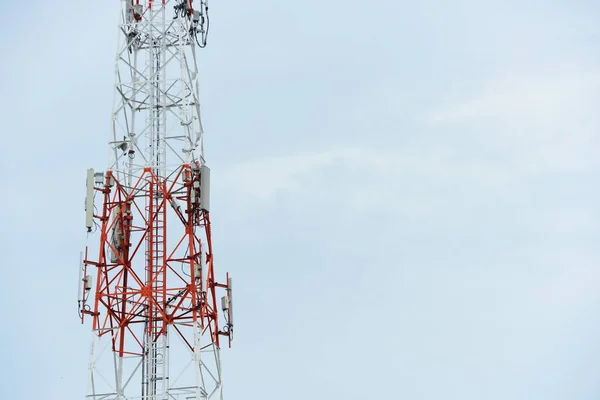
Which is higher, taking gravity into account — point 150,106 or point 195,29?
point 195,29

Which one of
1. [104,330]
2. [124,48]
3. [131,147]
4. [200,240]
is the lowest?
[104,330]

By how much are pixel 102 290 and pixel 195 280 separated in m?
5.59

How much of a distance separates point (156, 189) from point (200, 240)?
4.17 metres

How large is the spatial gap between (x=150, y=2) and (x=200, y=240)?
1611 cm

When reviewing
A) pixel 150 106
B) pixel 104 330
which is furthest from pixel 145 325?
pixel 150 106

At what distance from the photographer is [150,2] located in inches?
3285

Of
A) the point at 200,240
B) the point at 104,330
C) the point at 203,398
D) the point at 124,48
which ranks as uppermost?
the point at 124,48

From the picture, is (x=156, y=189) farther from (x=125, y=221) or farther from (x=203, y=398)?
(x=203, y=398)

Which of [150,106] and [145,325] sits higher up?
[150,106]

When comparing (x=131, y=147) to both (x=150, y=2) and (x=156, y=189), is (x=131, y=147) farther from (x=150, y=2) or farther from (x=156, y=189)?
(x=150, y=2)

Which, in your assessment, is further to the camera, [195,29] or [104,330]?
[195,29]

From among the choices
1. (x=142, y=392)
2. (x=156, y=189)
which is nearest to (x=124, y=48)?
(x=156, y=189)

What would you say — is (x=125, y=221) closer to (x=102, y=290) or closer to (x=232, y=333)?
(x=102, y=290)

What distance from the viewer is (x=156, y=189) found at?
79.6 meters
